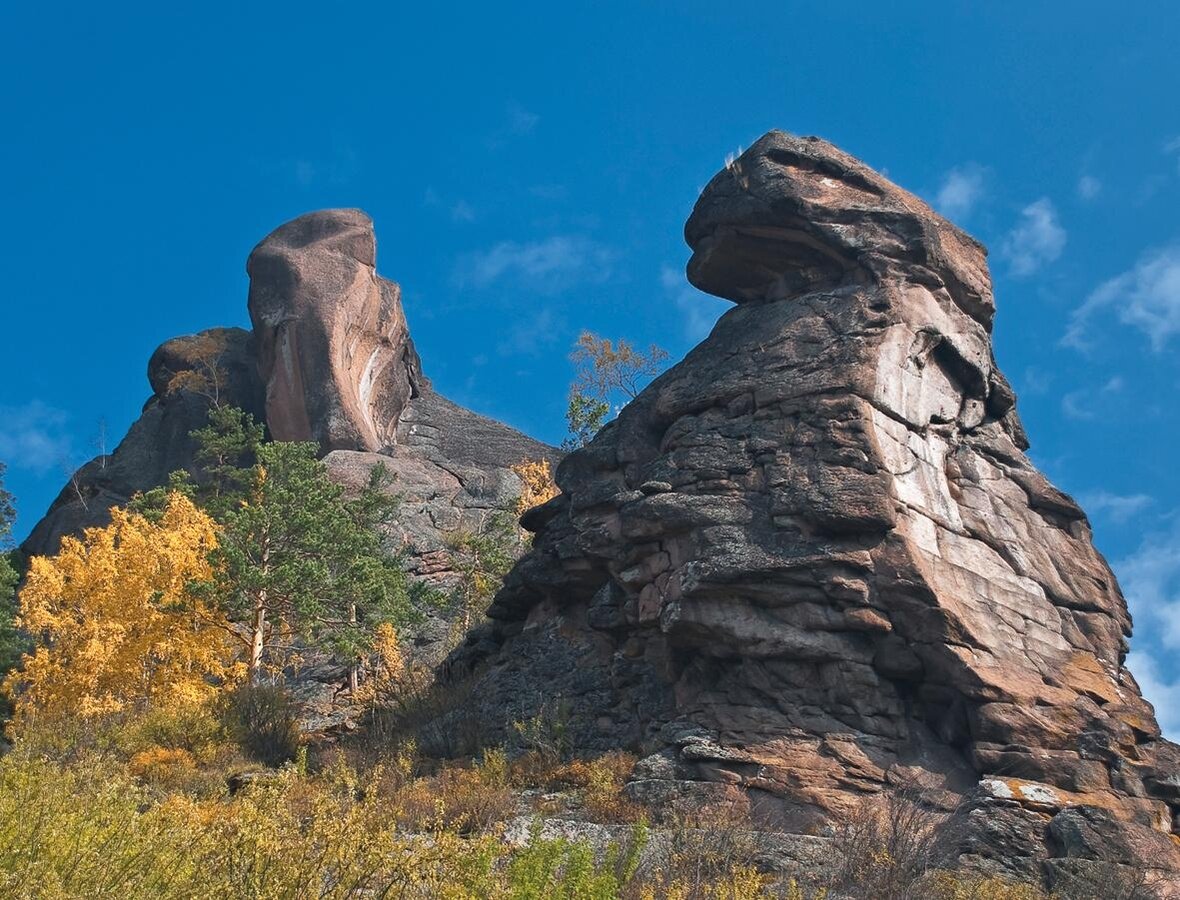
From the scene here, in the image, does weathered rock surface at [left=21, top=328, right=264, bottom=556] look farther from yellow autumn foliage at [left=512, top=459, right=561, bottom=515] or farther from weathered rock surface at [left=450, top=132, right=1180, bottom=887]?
weathered rock surface at [left=450, top=132, right=1180, bottom=887]

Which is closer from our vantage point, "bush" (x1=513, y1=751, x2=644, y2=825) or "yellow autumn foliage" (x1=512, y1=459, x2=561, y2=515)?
"bush" (x1=513, y1=751, x2=644, y2=825)

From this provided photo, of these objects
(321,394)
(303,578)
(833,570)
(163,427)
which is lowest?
(833,570)

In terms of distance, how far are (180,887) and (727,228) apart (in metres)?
15.3

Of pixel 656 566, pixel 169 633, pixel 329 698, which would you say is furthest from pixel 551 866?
pixel 329 698

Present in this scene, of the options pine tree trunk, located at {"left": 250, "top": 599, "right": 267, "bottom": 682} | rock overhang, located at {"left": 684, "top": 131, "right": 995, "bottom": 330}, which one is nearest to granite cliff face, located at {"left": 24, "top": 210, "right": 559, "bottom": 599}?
pine tree trunk, located at {"left": 250, "top": 599, "right": 267, "bottom": 682}

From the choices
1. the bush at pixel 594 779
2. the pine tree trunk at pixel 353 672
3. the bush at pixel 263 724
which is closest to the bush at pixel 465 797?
the bush at pixel 594 779

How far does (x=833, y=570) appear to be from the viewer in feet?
50.1

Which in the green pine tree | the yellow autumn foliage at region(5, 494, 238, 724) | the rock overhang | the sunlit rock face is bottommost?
the yellow autumn foliage at region(5, 494, 238, 724)

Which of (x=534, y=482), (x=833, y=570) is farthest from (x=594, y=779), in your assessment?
(x=534, y=482)

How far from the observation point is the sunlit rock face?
44438 mm

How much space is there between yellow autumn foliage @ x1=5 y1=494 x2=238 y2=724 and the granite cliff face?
17.0m

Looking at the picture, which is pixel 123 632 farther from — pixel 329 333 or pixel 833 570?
pixel 329 333

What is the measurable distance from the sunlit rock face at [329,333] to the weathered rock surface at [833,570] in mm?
24833

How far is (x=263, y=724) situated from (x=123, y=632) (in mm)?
4553
